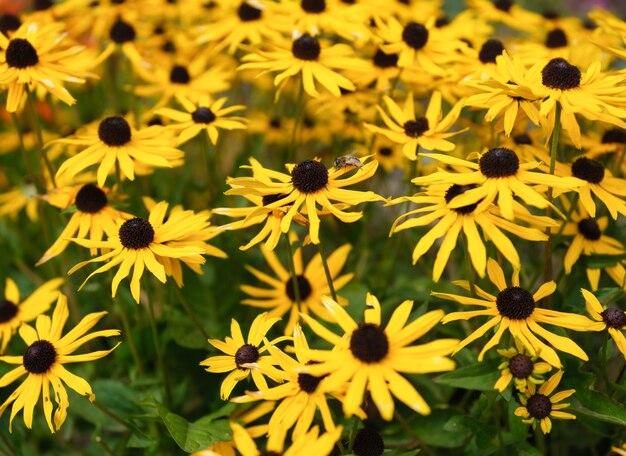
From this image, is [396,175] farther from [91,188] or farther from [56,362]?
[56,362]

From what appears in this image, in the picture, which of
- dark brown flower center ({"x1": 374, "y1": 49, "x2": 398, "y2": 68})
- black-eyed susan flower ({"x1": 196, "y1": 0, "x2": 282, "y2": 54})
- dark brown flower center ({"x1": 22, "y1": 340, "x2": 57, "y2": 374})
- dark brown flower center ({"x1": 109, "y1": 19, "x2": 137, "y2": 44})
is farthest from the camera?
dark brown flower center ({"x1": 109, "y1": 19, "x2": 137, "y2": 44})

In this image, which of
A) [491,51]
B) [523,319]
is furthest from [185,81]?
[523,319]

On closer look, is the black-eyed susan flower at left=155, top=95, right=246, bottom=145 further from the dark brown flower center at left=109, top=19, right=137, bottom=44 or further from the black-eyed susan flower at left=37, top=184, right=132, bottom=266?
the dark brown flower center at left=109, top=19, right=137, bottom=44

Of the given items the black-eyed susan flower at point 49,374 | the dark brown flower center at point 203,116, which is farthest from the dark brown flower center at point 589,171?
the black-eyed susan flower at point 49,374

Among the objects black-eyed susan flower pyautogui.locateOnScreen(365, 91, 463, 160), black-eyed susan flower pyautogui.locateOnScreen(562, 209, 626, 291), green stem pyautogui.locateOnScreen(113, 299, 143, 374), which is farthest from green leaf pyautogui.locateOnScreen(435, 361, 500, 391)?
green stem pyautogui.locateOnScreen(113, 299, 143, 374)

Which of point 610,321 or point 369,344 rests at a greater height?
point 369,344

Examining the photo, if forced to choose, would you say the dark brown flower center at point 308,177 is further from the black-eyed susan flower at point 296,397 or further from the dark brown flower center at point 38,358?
the dark brown flower center at point 38,358

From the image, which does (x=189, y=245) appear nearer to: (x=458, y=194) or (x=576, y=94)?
(x=458, y=194)
